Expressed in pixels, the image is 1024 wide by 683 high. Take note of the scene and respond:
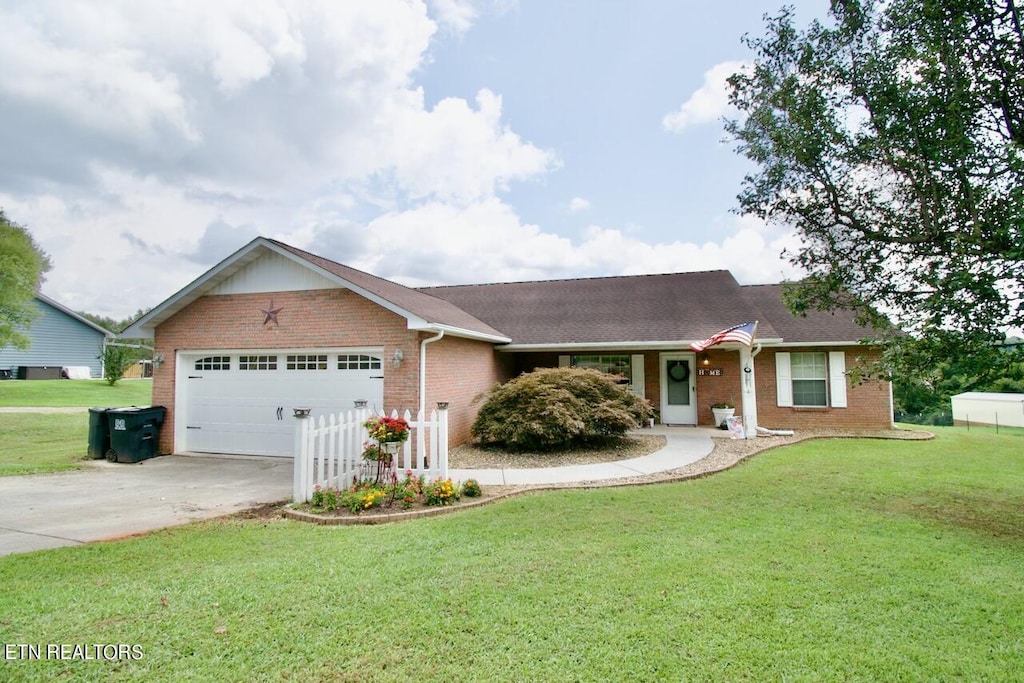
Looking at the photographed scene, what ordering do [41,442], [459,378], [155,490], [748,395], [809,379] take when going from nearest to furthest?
[155,490], [459,378], [748,395], [41,442], [809,379]

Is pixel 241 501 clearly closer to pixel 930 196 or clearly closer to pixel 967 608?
pixel 967 608

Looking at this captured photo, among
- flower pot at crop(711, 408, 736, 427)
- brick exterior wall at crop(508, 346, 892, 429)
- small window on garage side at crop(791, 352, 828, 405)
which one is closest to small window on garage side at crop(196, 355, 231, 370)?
brick exterior wall at crop(508, 346, 892, 429)

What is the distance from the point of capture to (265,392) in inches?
Answer: 412

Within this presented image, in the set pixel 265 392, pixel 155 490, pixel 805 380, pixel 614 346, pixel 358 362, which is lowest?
pixel 155 490

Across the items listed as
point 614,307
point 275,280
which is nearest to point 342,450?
point 275,280

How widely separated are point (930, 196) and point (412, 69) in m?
10.6

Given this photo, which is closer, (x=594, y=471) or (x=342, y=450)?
(x=342, y=450)

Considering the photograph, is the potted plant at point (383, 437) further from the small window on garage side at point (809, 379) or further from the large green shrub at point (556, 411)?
the small window on garage side at point (809, 379)

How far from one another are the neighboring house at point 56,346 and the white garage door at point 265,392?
2475 centimetres

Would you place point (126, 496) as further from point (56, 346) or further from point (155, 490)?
point (56, 346)

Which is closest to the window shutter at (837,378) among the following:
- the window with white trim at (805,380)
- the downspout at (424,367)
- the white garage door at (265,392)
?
the window with white trim at (805,380)

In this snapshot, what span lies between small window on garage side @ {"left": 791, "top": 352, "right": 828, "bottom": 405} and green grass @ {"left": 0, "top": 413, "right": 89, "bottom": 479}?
17232mm

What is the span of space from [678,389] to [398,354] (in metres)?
8.99

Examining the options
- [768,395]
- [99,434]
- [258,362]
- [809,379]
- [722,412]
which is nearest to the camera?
[99,434]
